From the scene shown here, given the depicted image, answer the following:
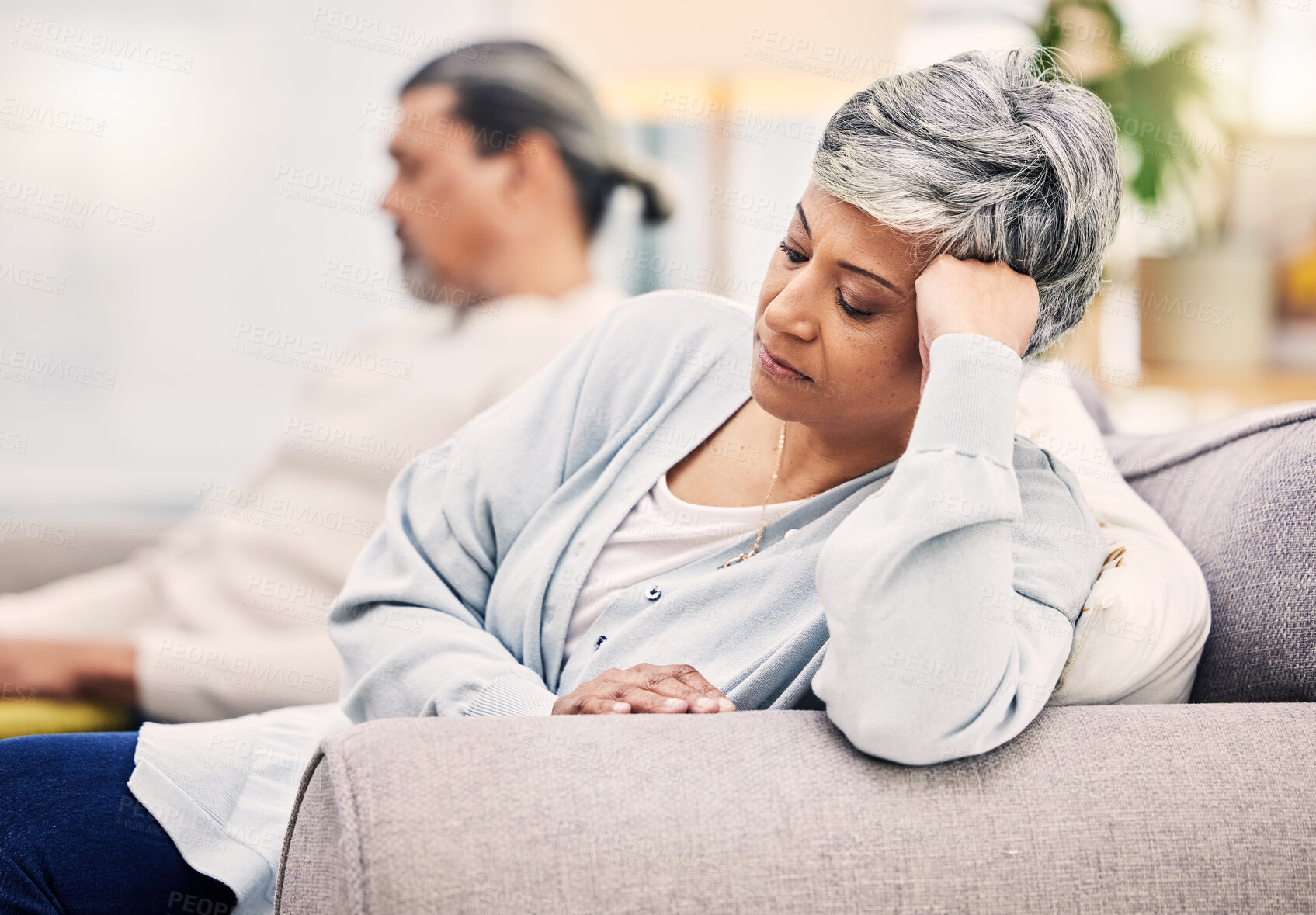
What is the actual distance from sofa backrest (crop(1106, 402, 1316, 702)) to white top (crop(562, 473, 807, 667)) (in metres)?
0.36

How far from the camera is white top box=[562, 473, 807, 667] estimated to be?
106 cm

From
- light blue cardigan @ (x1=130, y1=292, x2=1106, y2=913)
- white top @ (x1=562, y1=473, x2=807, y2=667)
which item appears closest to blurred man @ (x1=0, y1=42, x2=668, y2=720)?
light blue cardigan @ (x1=130, y1=292, x2=1106, y2=913)

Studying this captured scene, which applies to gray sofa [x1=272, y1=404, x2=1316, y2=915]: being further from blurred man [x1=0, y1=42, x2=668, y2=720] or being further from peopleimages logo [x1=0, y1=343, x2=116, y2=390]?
peopleimages logo [x1=0, y1=343, x2=116, y2=390]

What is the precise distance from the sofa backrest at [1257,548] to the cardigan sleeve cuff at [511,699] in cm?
55

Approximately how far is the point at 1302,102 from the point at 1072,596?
2720mm

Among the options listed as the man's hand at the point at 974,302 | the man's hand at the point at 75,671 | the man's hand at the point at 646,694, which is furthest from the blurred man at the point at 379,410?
the man's hand at the point at 974,302

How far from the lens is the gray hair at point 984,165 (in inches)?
36.1

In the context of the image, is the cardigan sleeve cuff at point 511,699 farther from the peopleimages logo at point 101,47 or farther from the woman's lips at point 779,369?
the peopleimages logo at point 101,47

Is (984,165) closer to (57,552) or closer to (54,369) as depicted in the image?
(57,552)

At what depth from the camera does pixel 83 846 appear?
0.92m

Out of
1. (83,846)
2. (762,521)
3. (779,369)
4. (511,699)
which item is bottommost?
(83,846)

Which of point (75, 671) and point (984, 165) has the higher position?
point (984, 165)

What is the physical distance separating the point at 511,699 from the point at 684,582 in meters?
0.19

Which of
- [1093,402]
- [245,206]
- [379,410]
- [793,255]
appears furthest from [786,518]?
[245,206]
